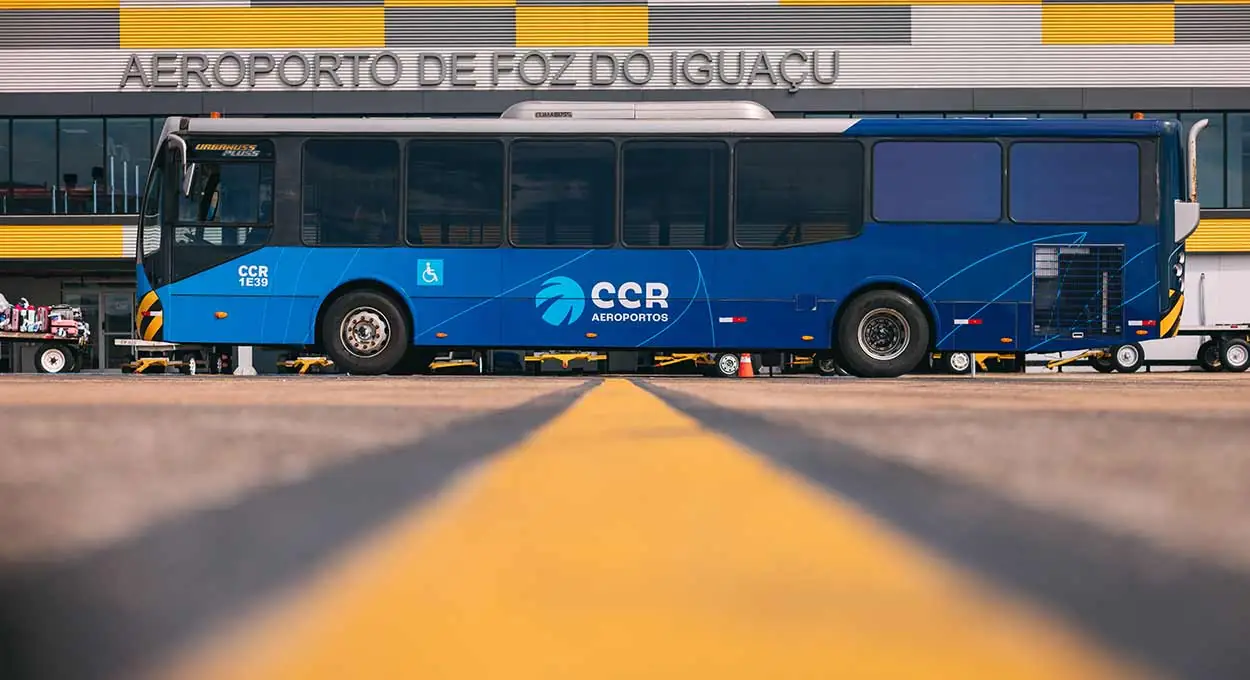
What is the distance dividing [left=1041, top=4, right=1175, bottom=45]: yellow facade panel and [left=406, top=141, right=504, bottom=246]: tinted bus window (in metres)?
19.4

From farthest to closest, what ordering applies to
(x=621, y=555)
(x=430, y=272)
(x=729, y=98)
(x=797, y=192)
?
(x=729, y=98) < (x=797, y=192) < (x=430, y=272) < (x=621, y=555)

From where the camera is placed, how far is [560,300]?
12.5 meters

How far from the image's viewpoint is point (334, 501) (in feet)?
8.00

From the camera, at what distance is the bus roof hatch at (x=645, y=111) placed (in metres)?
13.0

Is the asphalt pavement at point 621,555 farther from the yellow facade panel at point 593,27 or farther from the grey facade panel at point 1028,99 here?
the grey facade panel at point 1028,99

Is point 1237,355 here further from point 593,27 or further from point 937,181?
point 593,27

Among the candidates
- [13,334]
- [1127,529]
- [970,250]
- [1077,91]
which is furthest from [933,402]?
[1077,91]

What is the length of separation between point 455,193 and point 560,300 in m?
1.83

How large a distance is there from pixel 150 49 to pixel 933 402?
2642cm

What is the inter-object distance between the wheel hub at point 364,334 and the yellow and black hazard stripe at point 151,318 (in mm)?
2139

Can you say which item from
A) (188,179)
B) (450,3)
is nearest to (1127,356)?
(450,3)

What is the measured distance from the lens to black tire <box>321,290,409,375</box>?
12.2 metres

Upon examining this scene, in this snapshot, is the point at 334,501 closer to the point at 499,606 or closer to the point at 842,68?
the point at 499,606

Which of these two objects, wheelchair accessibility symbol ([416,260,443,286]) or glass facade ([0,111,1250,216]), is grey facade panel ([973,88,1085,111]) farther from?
wheelchair accessibility symbol ([416,260,443,286])
